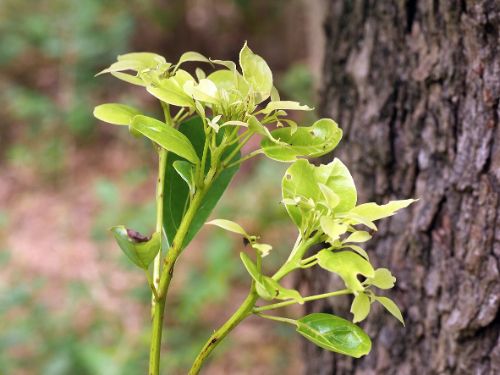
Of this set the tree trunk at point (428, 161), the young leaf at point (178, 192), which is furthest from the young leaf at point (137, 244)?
the tree trunk at point (428, 161)

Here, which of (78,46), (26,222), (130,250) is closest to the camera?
(130,250)

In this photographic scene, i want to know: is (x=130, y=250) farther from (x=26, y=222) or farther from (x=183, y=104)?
(x=26, y=222)

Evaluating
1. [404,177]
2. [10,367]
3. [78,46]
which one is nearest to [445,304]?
[404,177]

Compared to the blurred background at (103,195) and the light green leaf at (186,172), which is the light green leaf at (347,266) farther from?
the blurred background at (103,195)

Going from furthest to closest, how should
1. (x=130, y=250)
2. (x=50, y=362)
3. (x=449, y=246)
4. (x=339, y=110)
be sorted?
(x=50, y=362) → (x=339, y=110) → (x=449, y=246) → (x=130, y=250)

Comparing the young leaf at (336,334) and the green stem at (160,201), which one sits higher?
the green stem at (160,201)

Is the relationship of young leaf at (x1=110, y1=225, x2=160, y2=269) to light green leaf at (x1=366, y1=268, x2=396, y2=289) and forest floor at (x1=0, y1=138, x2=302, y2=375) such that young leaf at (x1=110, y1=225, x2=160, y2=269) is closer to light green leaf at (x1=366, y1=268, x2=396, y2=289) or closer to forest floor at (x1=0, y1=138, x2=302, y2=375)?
light green leaf at (x1=366, y1=268, x2=396, y2=289)

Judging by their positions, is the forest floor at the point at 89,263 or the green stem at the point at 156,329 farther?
the forest floor at the point at 89,263
